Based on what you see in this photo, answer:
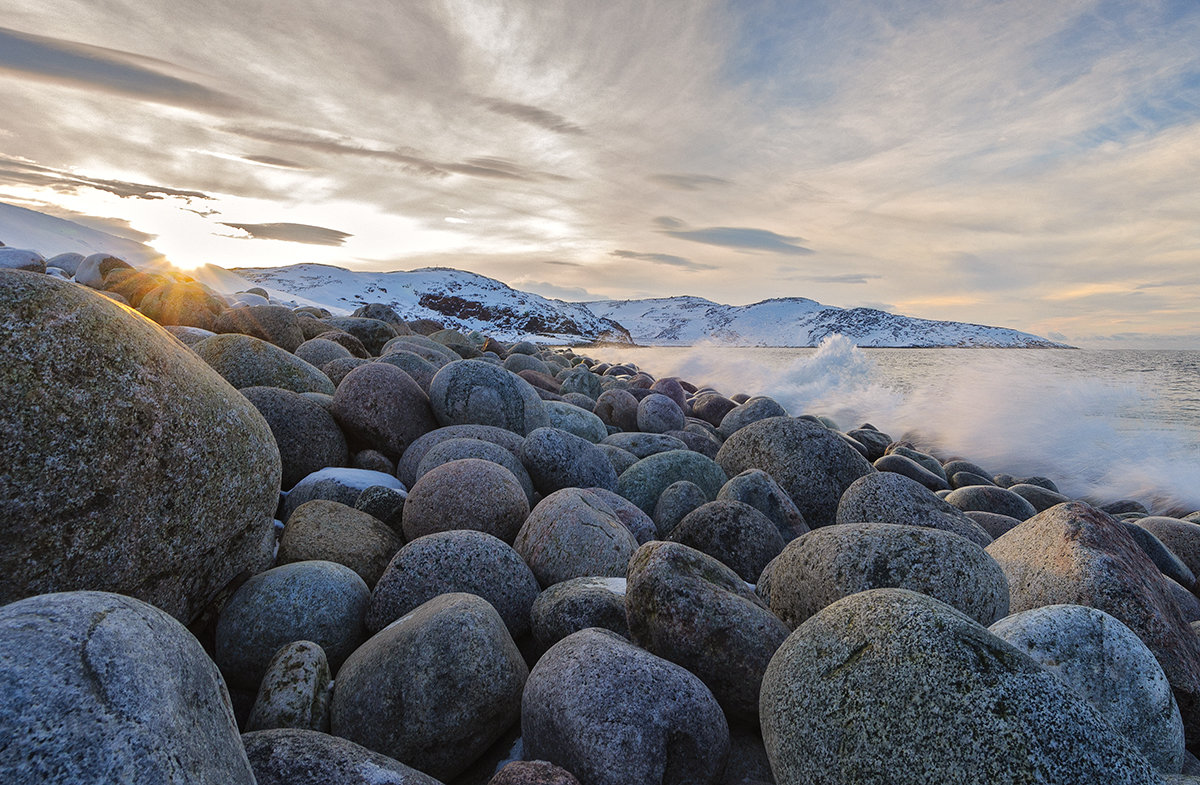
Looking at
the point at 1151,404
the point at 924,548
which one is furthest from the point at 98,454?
the point at 1151,404

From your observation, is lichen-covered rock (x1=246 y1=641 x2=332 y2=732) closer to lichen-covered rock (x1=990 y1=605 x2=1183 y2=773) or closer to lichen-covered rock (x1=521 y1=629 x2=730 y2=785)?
lichen-covered rock (x1=521 y1=629 x2=730 y2=785)

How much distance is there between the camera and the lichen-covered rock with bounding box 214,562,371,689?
3.57m

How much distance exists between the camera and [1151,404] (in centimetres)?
2772

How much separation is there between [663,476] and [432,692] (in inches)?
171

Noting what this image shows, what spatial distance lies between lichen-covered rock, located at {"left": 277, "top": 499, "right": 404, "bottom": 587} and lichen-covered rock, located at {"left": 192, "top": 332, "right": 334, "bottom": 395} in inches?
105

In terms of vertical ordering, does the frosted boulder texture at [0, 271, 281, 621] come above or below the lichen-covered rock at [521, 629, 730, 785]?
above

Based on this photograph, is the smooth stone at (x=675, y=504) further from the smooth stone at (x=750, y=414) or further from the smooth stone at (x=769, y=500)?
the smooth stone at (x=750, y=414)

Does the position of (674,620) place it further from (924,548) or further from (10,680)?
(10,680)

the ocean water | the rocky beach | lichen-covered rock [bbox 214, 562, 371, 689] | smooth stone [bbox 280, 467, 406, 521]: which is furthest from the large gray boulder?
the ocean water

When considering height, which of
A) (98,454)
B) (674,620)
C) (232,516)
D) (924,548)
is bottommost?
(674,620)

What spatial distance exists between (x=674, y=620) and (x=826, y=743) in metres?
1.17

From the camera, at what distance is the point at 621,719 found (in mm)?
2854

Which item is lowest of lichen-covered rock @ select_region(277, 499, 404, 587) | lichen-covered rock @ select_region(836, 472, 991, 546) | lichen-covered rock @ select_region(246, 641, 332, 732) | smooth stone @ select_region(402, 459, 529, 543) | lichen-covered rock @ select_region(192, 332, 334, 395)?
lichen-covered rock @ select_region(246, 641, 332, 732)

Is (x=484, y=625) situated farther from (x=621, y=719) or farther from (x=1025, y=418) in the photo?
(x=1025, y=418)
